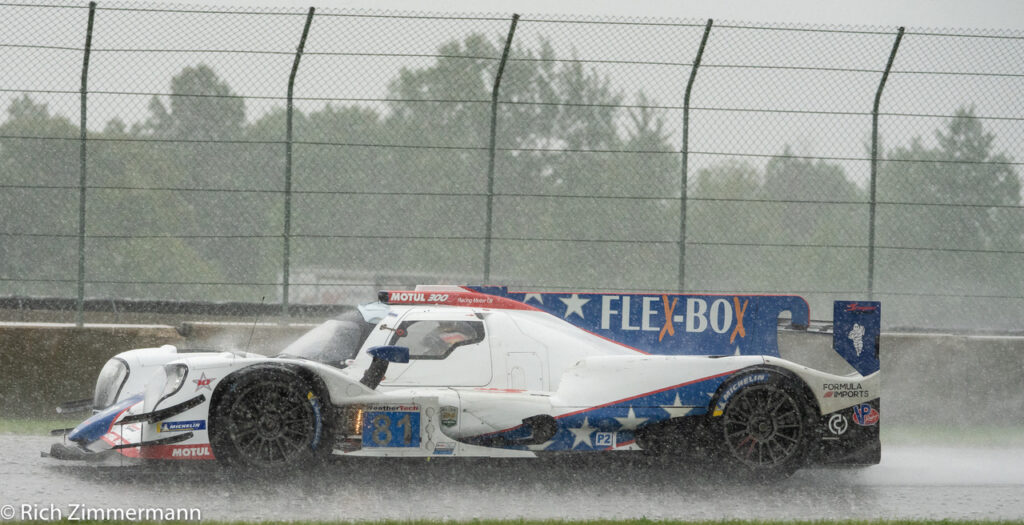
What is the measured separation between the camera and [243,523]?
653 cm

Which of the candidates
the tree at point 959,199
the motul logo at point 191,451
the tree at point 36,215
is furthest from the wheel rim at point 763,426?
the tree at point 36,215

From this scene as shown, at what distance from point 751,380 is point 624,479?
119cm

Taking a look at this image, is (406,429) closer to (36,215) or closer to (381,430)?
(381,430)

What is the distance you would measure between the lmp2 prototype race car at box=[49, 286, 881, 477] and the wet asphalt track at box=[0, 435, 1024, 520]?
22 centimetres

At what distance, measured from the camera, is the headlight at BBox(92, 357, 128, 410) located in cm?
907

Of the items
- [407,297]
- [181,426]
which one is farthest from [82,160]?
[181,426]

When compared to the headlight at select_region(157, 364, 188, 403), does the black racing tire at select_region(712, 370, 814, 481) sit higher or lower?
lower

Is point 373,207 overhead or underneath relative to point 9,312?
overhead

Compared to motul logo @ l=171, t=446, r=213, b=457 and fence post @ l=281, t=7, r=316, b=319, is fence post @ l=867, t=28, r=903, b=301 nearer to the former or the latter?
fence post @ l=281, t=7, r=316, b=319

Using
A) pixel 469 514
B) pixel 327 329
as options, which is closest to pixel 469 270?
pixel 327 329

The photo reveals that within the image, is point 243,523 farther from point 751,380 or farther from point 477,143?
point 477,143

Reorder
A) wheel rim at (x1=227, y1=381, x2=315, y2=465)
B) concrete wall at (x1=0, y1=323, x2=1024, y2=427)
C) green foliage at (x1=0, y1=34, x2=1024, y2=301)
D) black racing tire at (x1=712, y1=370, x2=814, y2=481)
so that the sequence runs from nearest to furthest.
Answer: wheel rim at (x1=227, y1=381, x2=315, y2=465)
black racing tire at (x1=712, y1=370, x2=814, y2=481)
concrete wall at (x1=0, y1=323, x2=1024, y2=427)
green foliage at (x1=0, y1=34, x2=1024, y2=301)

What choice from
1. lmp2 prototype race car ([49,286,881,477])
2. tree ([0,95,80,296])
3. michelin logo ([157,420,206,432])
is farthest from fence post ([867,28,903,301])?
tree ([0,95,80,296])

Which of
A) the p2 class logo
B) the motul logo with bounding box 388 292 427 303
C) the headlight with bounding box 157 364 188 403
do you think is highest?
the motul logo with bounding box 388 292 427 303
